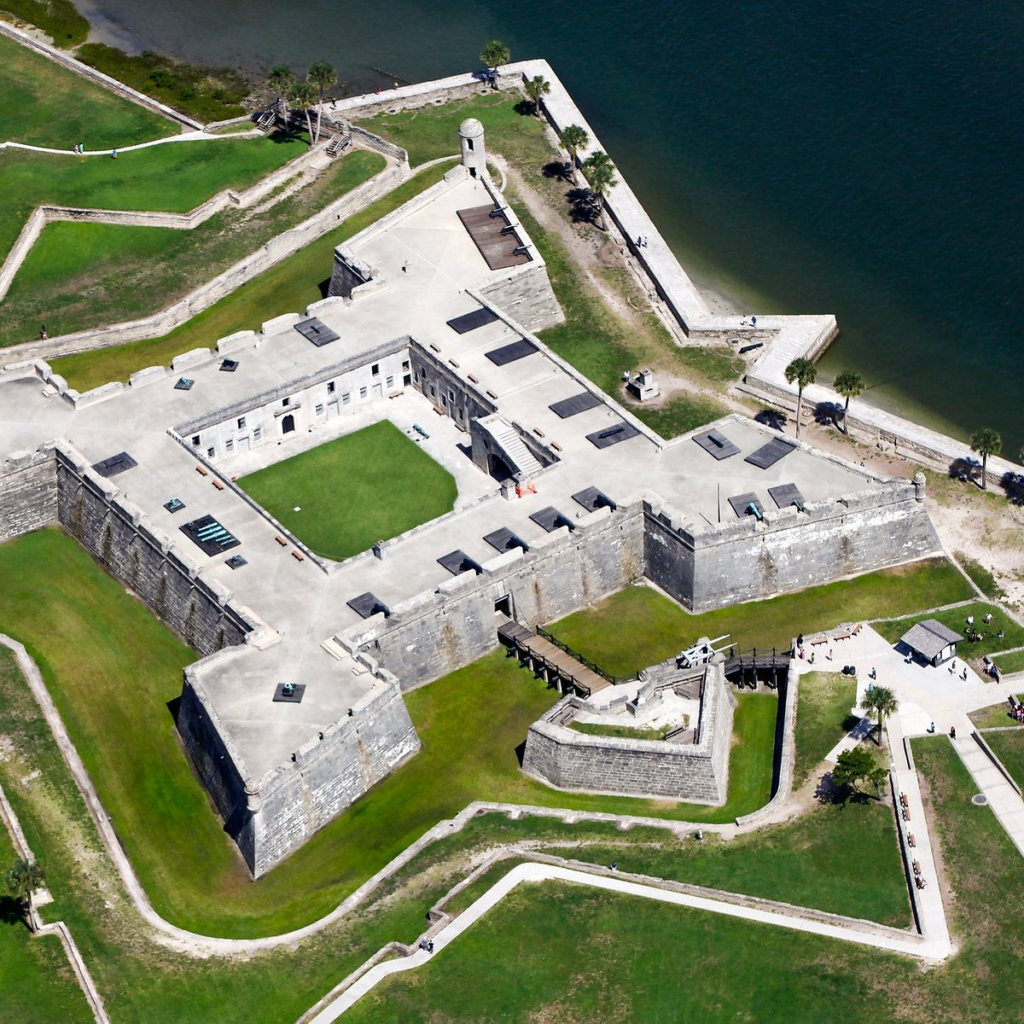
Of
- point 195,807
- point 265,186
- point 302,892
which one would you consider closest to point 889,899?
point 302,892

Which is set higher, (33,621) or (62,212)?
(62,212)

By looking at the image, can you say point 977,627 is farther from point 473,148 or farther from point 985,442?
point 473,148

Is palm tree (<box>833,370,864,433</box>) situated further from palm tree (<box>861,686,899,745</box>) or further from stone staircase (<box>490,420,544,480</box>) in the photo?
palm tree (<box>861,686,899,745</box>)

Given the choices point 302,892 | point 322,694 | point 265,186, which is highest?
point 265,186

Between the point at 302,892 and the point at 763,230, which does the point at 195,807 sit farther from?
the point at 763,230

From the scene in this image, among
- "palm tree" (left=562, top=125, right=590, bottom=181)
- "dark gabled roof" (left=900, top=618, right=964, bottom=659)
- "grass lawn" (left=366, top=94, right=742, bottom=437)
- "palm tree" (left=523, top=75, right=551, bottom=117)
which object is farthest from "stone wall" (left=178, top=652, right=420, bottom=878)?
"palm tree" (left=523, top=75, right=551, bottom=117)

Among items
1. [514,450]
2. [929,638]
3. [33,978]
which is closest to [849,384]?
[929,638]

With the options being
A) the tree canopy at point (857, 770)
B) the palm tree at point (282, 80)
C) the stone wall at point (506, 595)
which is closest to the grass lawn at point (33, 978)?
the stone wall at point (506, 595)
